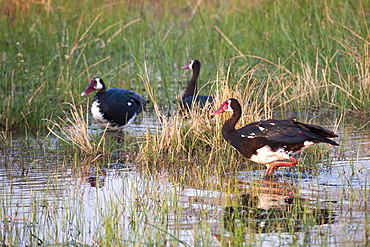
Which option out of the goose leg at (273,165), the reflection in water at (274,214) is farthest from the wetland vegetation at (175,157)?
the goose leg at (273,165)

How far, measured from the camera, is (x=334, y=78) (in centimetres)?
1127

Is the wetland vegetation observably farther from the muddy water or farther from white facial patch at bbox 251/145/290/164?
white facial patch at bbox 251/145/290/164

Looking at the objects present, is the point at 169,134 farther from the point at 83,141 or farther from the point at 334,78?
the point at 334,78

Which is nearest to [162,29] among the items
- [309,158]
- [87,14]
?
[87,14]

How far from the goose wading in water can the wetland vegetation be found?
0.23 meters

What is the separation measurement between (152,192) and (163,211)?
2.51 ft

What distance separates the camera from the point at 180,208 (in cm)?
579

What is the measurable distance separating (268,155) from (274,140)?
7.6 inches

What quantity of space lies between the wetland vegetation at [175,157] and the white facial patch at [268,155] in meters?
0.21

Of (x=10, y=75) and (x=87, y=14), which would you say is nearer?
(x=10, y=75)

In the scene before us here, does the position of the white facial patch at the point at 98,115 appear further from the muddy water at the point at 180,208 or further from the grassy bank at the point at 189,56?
the muddy water at the point at 180,208

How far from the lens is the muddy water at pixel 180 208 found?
5086 millimetres

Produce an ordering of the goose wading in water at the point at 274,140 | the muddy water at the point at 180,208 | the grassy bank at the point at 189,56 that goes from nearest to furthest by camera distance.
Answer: the muddy water at the point at 180,208, the goose wading in water at the point at 274,140, the grassy bank at the point at 189,56

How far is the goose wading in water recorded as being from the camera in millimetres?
7227
